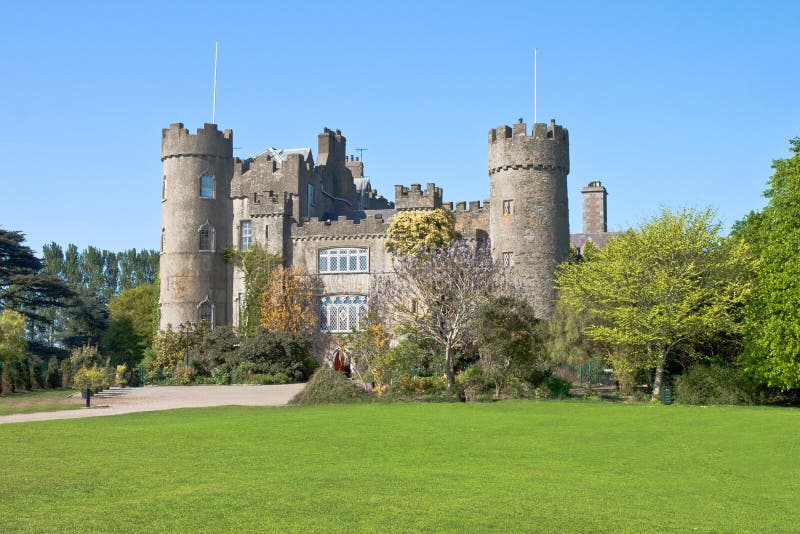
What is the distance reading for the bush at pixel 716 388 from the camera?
30125 millimetres

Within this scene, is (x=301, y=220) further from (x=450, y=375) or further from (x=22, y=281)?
(x=450, y=375)

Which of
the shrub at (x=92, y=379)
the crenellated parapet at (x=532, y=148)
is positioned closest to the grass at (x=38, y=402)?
the shrub at (x=92, y=379)

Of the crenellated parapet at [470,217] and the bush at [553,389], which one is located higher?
the crenellated parapet at [470,217]

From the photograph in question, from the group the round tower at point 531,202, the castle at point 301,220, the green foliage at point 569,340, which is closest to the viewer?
the green foliage at point 569,340

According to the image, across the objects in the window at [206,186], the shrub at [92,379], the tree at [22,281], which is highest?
the window at [206,186]

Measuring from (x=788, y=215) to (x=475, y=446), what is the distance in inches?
753

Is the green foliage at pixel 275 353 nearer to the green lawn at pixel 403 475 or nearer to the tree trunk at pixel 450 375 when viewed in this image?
the tree trunk at pixel 450 375

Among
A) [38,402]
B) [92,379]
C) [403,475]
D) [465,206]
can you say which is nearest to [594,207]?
[465,206]

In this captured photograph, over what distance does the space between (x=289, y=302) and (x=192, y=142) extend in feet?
34.6

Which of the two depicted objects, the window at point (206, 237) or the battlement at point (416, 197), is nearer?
the battlement at point (416, 197)

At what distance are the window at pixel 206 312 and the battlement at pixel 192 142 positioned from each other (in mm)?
8207

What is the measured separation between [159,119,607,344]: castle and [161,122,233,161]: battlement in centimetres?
5

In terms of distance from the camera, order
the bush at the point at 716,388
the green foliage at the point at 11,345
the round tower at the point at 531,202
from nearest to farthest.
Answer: the bush at the point at 716,388 < the green foliage at the point at 11,345 < the round tower at the point at 531,202

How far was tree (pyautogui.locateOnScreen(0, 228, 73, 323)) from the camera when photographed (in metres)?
51.1
